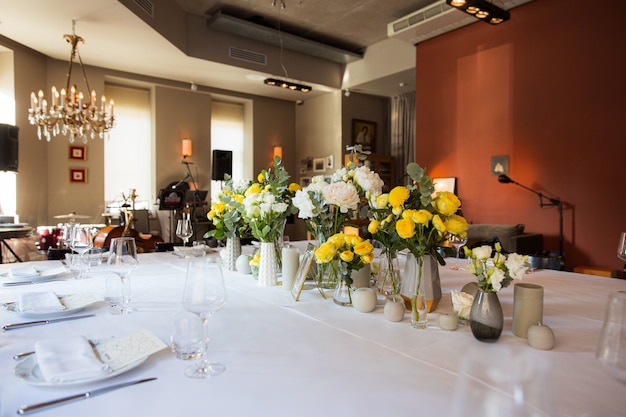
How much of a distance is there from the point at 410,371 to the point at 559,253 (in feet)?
15.3

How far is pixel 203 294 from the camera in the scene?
822 millimetres

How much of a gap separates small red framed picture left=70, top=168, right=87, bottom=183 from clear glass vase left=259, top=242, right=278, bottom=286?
250 inches

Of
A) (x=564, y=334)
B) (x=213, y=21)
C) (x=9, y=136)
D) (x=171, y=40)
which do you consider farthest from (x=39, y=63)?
(x=564, y=334)

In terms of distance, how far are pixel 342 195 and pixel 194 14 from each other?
243 inches

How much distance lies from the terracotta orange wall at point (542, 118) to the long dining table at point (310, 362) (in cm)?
374

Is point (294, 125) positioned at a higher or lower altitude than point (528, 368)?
higher

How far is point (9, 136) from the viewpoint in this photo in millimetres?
5242

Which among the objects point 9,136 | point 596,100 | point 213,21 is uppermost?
point 213,21

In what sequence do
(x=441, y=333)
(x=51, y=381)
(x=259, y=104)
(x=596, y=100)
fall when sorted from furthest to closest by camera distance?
(x=259, y=104) → (x=596, y=100) → (x=441, y=333) → (x=51, y=381)

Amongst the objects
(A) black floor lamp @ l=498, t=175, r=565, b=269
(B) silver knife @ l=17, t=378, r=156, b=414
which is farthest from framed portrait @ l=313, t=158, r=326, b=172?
(B) silver knife @ l=17, t=378, r=156, b=414

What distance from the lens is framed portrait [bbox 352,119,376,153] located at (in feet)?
28.1

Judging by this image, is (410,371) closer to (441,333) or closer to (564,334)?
(441,333)

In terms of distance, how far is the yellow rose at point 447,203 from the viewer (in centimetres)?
112

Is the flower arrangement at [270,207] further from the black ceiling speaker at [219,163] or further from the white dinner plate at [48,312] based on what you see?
the black ceiling speaker at [219,163]
